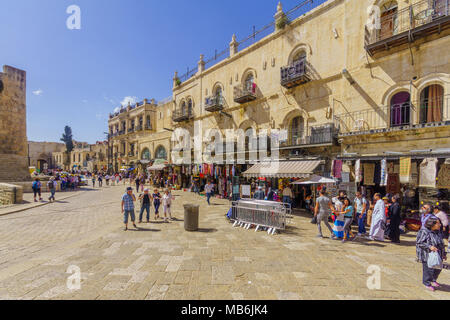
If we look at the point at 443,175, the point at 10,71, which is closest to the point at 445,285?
the point at 443,175

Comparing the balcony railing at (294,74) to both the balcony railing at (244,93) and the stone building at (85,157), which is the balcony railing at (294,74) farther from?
the stone building at (85,157)

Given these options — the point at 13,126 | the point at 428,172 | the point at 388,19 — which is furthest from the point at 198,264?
→ the point at 13,126

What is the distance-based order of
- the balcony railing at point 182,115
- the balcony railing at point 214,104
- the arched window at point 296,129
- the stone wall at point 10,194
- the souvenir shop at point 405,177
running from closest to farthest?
the souvenir shop at point 405,177, the stone wall at point 10,194, the arched window at point 296,129, the balcony railing at point 214,104, the balcony railing at point 182,115

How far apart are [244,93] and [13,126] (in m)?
24.5

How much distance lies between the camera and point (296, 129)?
13.3 meters

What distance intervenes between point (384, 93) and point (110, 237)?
524 inches

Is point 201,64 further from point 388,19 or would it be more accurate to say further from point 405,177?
point 405,177

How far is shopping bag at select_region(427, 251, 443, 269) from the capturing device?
144 inches

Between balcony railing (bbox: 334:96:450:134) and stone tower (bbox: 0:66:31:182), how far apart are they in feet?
93.7

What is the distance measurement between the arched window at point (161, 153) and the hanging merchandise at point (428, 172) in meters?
23.9

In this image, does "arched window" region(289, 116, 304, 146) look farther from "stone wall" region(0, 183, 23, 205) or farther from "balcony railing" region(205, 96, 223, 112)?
"stone wall" region(0, 183, 23, 205)

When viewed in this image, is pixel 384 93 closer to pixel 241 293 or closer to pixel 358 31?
pixel 358 31

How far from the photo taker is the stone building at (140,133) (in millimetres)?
26828

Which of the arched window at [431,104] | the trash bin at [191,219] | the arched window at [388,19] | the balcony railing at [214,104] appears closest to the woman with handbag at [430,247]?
the trash bin at [191,219]
